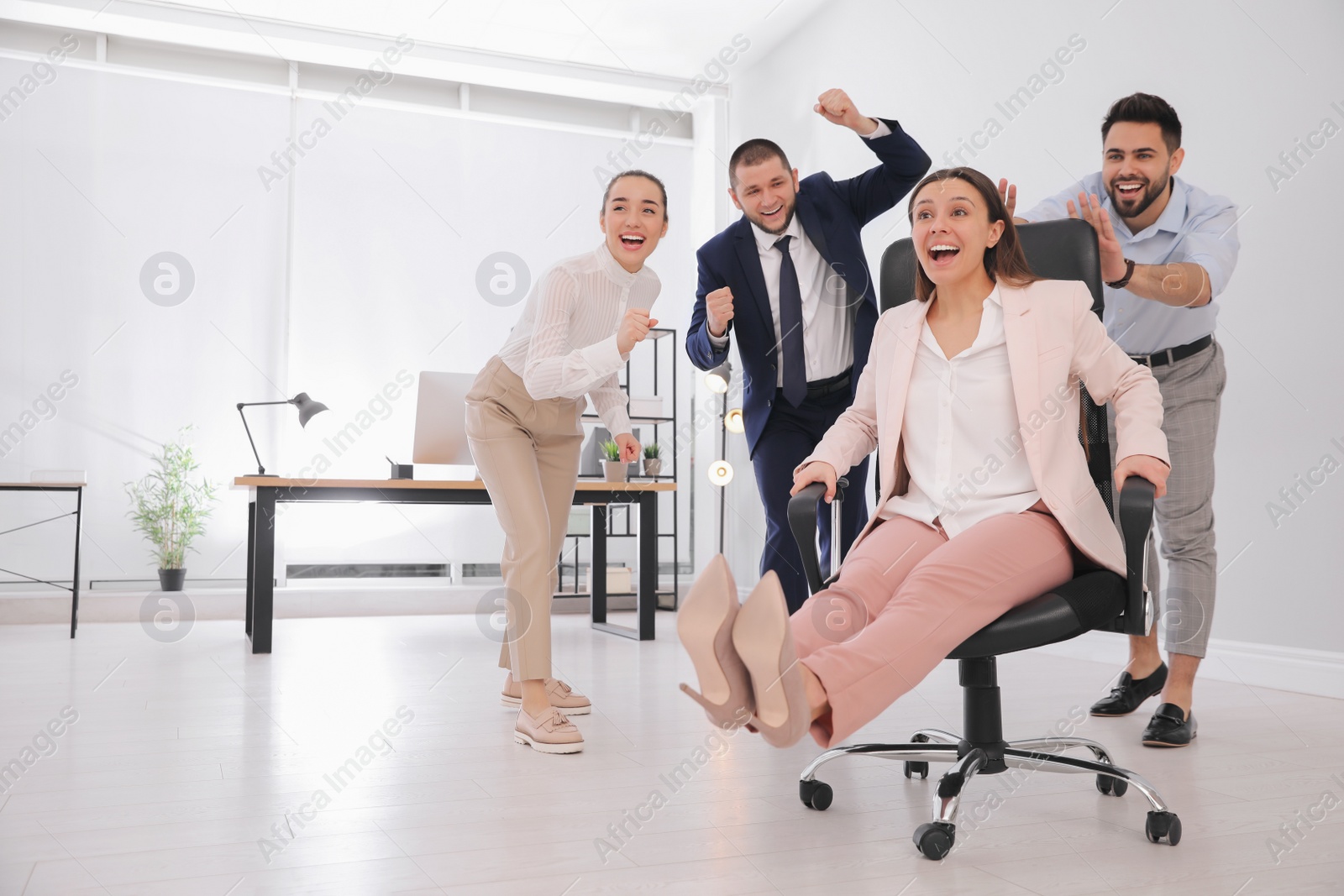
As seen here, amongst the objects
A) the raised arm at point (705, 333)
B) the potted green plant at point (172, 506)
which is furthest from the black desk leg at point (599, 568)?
the raised arm at point (705, 333)

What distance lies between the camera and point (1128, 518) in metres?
1.48

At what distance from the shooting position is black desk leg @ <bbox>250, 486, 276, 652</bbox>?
156 inches

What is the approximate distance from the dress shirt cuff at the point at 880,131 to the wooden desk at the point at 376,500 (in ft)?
6.46

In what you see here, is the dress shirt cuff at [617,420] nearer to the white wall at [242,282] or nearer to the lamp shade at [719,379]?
the lamp shade at [719,379]

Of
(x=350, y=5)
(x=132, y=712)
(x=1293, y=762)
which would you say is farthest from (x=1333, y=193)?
(x=350, y=5)

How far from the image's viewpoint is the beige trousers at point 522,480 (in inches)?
90.5

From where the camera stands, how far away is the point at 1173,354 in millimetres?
2502

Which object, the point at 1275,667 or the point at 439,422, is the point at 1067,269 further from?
the point at 439,422

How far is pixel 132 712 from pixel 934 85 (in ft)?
13.6

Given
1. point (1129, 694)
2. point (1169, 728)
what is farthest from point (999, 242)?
point (1129, 694)

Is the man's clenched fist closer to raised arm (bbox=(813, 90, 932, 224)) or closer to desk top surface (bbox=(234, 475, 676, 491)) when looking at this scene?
raised arm (bbox=(813, 90, 932, 224))

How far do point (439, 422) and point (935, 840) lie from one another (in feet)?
9.65

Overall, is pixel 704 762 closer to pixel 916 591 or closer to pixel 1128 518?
pixel 916 591

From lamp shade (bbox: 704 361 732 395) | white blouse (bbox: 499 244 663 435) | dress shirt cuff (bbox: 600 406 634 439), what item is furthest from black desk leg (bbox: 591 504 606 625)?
white blouse (bbox: 499 244 663 435)
